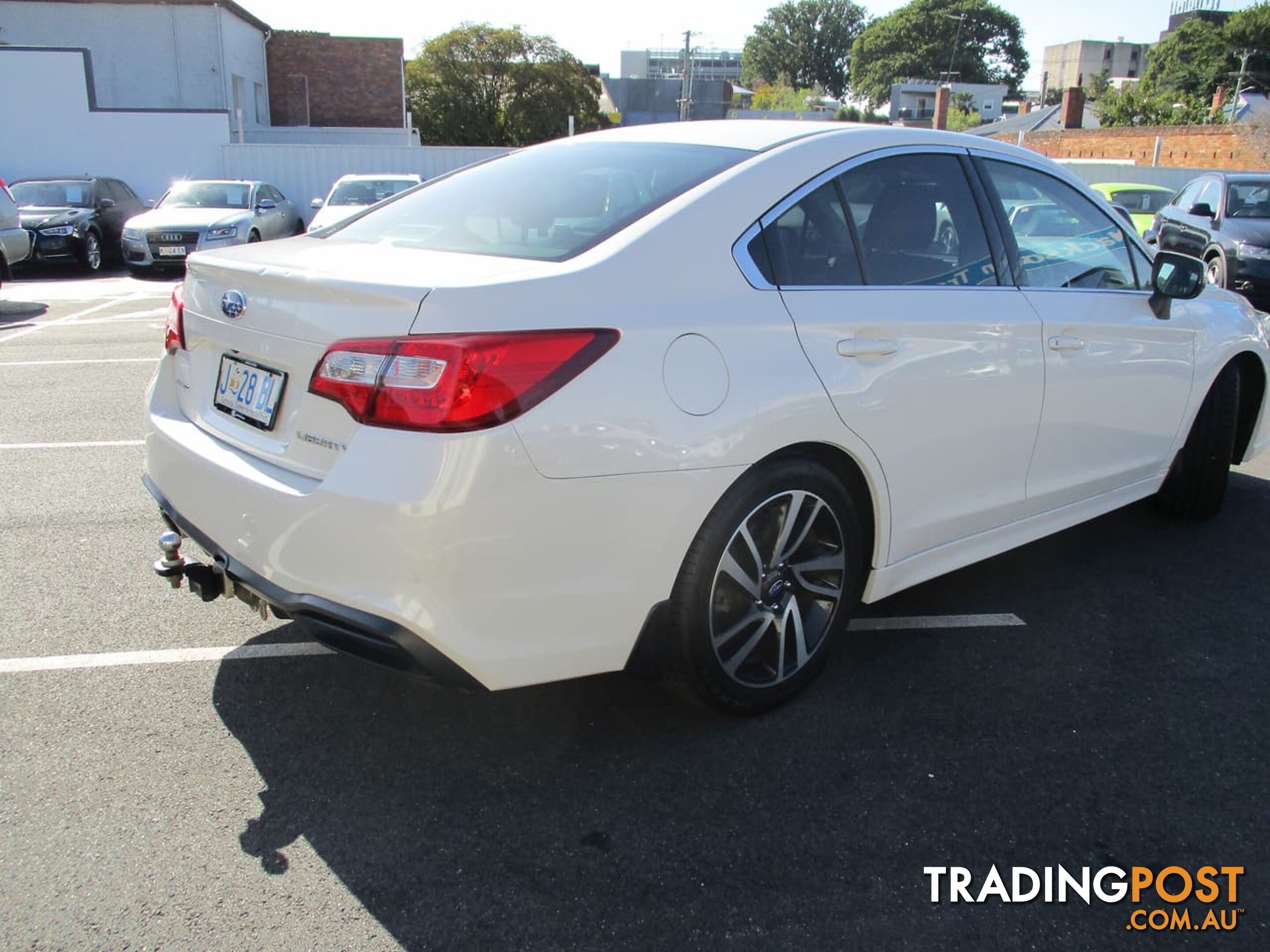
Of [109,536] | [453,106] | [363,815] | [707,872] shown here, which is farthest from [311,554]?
[453,106]

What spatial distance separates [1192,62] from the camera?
2793 inches

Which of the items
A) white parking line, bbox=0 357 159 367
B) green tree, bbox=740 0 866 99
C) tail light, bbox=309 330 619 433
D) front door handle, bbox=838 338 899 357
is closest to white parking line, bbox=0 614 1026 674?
tail light, bbox=309 330 619 433

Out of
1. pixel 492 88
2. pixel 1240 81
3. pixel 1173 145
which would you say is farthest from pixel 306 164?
pixel 1240 81

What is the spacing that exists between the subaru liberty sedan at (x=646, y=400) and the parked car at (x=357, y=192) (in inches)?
528

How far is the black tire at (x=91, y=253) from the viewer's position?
54.5 feet

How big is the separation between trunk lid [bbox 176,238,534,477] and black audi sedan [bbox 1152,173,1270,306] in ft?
37.3

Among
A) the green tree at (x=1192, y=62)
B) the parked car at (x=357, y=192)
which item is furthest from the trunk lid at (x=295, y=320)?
the green tree at (x=1192, y=62)

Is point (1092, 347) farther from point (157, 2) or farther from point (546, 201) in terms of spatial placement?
point (157, 2)

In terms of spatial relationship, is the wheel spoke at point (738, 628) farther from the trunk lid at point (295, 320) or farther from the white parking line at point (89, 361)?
the white parking line at point (89, 361)

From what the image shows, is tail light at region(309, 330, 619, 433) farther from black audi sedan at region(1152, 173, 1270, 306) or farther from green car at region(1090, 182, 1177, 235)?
green car at region(1090, 182, 1177, 235)

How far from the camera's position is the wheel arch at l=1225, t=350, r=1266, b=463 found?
4.87 m

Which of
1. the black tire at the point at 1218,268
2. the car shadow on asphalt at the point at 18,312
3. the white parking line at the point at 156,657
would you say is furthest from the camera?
the black tire at the point at 1218,268

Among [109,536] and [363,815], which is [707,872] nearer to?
[363,815]

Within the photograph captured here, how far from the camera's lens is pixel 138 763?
2811 mm
